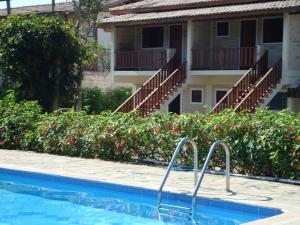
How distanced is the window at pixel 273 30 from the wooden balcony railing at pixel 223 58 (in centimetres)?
139

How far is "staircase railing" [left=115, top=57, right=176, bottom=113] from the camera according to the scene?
2461cm

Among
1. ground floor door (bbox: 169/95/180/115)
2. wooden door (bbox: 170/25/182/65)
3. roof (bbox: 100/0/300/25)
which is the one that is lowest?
ground floor door (bbox: 169/95/180/115)

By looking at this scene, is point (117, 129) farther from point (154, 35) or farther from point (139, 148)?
point (154, 35)

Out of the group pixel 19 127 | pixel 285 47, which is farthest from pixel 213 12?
pixel 19 127

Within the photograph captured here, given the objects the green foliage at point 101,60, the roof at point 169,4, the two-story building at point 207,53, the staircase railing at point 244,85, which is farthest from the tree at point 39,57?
→ the green foliage at point 101,60

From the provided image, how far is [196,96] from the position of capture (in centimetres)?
2834

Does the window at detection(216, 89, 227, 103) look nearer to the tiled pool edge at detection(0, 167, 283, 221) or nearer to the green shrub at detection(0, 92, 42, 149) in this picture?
the green shrub at detection(0, 92, 42, 149)

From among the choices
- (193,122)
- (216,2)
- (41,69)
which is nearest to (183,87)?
(216,2)

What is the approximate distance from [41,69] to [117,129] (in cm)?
971

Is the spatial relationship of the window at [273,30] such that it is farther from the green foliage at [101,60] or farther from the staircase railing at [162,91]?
the green foliage at [101,60]

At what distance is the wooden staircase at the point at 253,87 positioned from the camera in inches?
840

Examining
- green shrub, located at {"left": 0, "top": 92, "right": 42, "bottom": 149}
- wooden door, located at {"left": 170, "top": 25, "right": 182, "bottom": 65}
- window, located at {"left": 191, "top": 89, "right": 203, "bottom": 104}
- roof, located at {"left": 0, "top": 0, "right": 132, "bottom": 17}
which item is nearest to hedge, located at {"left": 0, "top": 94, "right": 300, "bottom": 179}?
green shrub, located at {"left": 0, "top": 92, "right": 42, "bottom": 149}

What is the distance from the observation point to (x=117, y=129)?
49.2 feet

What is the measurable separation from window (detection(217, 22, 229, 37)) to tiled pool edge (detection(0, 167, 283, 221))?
1570 centimetres
